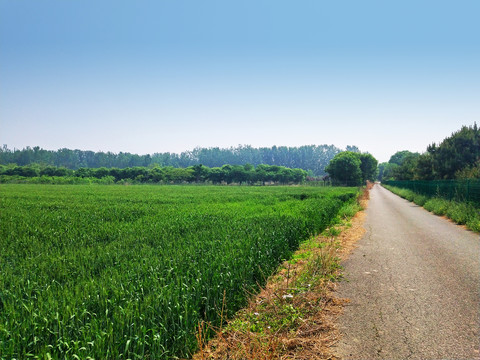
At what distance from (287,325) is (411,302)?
2.57 m

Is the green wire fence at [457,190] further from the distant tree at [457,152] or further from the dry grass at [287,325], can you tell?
the dry grass at [287,325]

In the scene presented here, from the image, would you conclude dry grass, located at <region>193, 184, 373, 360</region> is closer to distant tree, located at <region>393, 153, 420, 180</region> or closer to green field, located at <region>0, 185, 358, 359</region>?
green field, located at <region>0, 185, 358, 359</region>

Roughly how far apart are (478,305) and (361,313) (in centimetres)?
218

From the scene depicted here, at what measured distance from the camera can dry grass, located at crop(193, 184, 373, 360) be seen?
346 cm

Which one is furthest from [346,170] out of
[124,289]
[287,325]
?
[124,289]

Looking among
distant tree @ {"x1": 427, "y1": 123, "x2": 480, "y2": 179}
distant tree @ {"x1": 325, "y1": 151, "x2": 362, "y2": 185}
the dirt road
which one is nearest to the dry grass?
the dirt road

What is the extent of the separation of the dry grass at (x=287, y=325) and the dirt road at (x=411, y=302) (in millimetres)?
266

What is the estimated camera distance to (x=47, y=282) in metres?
4.72

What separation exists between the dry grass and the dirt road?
27cm

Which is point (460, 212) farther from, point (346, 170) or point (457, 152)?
point (346, 170)

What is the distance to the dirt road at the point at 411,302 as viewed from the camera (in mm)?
3668

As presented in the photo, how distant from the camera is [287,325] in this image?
405 centimetres

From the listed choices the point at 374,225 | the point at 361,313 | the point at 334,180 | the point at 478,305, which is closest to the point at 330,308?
the point at 361,313

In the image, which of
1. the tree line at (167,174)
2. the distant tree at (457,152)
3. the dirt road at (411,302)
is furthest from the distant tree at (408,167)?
the tree line at (167,174)
